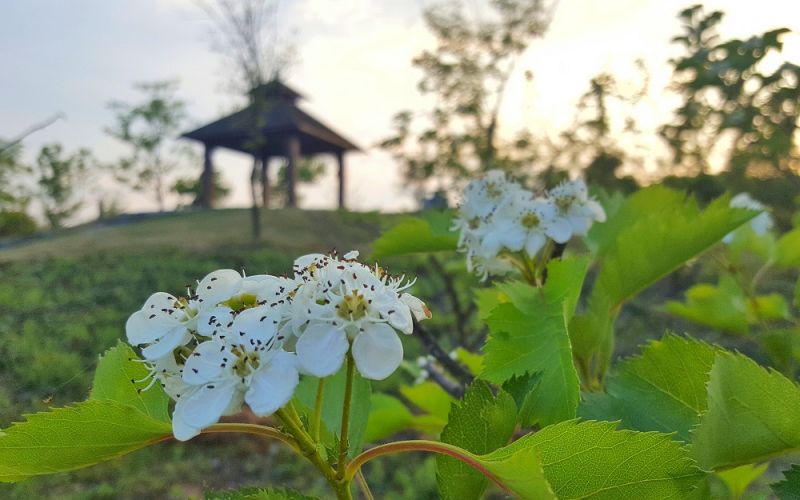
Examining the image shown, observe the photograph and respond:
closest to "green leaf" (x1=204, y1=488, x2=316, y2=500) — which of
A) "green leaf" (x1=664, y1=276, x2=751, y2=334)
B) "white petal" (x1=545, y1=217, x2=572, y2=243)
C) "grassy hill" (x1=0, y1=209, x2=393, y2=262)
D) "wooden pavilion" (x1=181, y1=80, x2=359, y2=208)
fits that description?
"white petal" (x1=545, y1=217, x2=572, y2=243)

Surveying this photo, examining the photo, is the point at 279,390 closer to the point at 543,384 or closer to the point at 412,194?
the point at 543,384

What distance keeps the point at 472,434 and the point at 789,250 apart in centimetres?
116

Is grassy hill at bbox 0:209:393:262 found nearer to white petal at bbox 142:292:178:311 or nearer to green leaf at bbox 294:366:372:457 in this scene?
green leaf at bbox 294:366:372:457

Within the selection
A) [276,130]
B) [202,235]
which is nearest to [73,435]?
[202,235]

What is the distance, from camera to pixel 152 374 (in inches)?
25.0

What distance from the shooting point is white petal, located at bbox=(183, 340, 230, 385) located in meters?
0.55

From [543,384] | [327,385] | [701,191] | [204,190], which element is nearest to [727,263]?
[543,384]

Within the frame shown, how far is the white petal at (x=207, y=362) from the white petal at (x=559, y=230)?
23.7 inches

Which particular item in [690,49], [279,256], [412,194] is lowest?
[279,256]

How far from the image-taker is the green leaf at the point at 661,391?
65 cm

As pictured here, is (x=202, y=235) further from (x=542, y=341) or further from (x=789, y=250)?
(x=542, y=341)

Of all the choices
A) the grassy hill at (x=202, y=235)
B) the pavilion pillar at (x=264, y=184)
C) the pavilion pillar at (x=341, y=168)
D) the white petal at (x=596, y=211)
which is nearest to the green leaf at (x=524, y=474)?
the white petal at (x=596, y=211)

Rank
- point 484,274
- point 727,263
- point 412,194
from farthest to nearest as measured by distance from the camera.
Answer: point 412,194
point 727,263
point 484,274

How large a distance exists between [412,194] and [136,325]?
7290 mm
